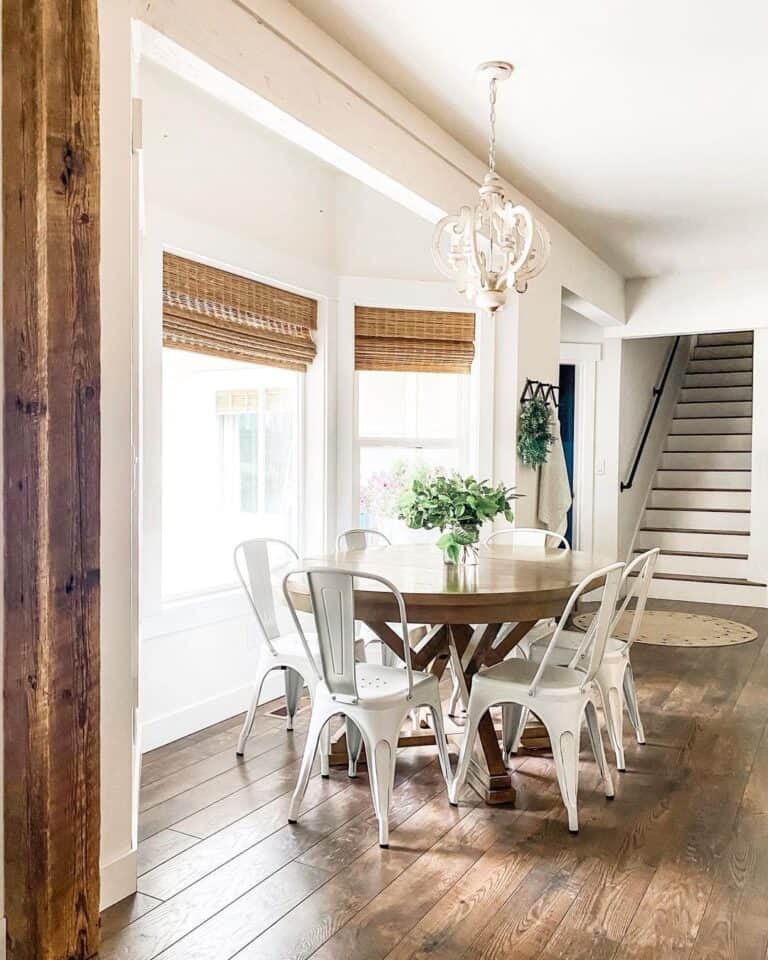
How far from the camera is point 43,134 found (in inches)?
58.8

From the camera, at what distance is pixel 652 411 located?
834 cm

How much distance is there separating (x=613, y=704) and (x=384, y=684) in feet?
3.31

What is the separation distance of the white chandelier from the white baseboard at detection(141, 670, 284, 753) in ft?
7.00

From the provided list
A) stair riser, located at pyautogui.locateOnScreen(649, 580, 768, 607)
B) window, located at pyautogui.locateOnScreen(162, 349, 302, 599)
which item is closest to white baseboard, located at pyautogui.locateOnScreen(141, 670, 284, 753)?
window, located at pyautogui.locateOnScreen(162, 349, 302, 599)

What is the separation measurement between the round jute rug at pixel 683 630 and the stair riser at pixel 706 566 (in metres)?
0.96

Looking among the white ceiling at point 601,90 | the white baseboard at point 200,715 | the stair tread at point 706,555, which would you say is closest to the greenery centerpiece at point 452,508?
the white baseboard at point 200,715

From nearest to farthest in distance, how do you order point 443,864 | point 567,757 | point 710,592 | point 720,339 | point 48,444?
point 48,444 < point 443,864 < point 567,757 < point 710,592 < point 720,339

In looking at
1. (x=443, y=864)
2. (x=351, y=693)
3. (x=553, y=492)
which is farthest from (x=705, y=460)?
(x=443, y=864)

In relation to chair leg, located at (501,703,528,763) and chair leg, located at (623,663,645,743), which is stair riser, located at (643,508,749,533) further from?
chair leg, located at (501,703,528,763)

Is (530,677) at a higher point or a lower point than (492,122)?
lower

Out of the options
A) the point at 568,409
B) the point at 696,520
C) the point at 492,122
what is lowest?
the point at 696,520

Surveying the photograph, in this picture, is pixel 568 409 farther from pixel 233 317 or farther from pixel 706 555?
pixel 233 317

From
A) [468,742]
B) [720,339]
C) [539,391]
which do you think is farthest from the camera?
[720,339]

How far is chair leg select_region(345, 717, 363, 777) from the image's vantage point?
3121 millimetres
